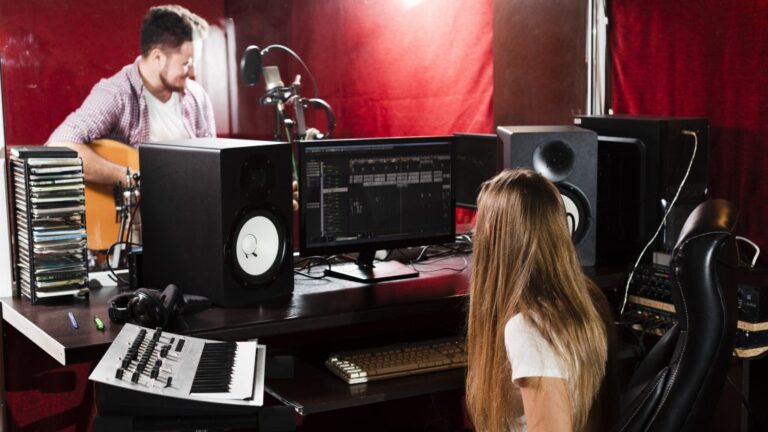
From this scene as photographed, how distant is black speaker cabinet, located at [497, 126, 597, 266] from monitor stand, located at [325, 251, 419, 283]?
0.43 m

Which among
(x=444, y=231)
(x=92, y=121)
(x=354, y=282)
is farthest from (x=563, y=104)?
(x=92, y=121)

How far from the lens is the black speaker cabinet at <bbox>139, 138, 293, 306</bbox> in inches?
85.4

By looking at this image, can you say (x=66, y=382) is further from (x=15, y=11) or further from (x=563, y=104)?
(x=563, y=104)

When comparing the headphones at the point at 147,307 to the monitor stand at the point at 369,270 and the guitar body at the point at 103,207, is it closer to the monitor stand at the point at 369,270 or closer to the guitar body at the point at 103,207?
the monitor stand at the point at 369,270

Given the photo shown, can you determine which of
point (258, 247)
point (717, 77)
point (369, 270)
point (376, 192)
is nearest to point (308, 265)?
point (369, 270)

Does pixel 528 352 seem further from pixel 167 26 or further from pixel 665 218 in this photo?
pixel 167 26

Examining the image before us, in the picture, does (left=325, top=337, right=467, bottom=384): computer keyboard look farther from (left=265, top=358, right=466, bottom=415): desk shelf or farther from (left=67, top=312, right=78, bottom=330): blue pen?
(left=67, top=312, right=78, bottom=330): blue pen

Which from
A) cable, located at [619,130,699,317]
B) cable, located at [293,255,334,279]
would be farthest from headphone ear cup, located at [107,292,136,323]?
cable, located at [619,130,699,317]

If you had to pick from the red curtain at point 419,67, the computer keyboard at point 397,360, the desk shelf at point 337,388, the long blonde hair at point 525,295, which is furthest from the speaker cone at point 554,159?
the red curtain at point 419,67

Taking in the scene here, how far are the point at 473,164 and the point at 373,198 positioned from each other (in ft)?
2.01

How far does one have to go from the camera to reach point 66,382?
2744 mm

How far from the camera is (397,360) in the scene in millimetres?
2172

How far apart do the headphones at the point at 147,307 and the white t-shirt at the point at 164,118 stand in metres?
0.92

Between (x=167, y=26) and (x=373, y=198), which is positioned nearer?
(x=373, y=198)
